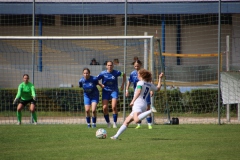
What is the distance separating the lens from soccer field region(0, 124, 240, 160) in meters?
9.22

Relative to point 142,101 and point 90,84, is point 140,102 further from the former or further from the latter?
point 90,84

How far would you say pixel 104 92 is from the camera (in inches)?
647

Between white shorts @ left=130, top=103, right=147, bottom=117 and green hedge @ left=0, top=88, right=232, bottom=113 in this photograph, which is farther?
green hedge @ left=0, top=88, right=232, bottom=113

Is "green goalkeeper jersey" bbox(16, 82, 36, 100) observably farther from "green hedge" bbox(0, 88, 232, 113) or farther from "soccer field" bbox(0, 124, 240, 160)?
"soccer field" bbox(0, 124, 240, 160)

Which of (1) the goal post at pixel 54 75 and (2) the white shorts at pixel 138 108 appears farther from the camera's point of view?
(1) the goal post at pixel 54 75

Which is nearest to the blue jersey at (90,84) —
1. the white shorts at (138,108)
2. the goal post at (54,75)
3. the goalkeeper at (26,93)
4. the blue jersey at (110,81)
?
the blue jersey at (110,81)

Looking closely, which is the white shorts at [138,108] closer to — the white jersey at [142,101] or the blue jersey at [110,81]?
the white jersey at [142,101]

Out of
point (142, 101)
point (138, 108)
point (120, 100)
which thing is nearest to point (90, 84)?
point (120, 100)

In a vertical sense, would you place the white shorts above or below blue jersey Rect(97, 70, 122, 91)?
below

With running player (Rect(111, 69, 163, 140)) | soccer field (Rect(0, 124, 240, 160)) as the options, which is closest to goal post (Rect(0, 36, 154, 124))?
soccer field (Rect(0, 124, 240, 160))

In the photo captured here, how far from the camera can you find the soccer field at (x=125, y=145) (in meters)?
9.22

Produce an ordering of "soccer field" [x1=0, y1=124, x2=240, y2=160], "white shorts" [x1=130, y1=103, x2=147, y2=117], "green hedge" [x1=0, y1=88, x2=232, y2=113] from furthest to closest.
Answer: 1. "green hedge" [x1=0, y1=88, x2=232, y2=113]
2. "white shorts" [x1=130, y1=103, x2=147, y2=117]
3. "soccer field" [x1=0, y1=124, x2=240, y2=160]

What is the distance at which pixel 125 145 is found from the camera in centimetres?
1067

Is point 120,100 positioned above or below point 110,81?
below
